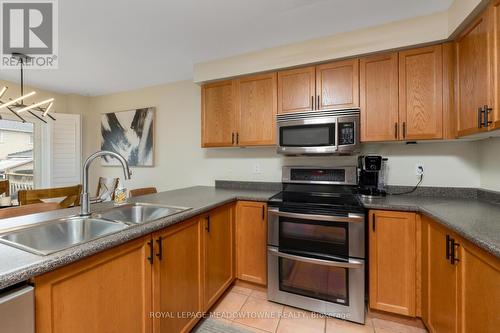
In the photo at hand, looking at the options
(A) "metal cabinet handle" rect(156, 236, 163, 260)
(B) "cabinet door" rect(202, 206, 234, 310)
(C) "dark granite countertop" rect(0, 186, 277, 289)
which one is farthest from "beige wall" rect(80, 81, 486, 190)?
(A) "metal cabinet handle" rect(156, 236, 163, 260)

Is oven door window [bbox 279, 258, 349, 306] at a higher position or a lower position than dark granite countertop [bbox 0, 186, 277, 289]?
lower

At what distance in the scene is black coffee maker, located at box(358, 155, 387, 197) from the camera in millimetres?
1968

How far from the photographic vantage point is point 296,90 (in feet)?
7.22

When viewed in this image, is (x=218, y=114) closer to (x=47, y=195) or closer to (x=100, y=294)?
(x=47, y=195)

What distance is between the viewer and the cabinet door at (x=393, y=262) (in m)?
1.64

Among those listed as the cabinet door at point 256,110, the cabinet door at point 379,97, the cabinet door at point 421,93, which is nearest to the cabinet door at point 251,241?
the cabinet door at point 256,110

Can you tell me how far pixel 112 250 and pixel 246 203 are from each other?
126 centimetres

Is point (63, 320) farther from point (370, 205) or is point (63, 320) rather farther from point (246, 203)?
point (370, 205)

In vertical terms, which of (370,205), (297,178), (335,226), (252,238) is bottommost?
(252,238)

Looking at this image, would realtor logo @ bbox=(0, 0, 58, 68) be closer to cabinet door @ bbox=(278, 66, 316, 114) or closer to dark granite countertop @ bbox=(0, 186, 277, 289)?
dark granite countertop @ bbox=(0, 186, 277, 289)

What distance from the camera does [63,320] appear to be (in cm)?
83

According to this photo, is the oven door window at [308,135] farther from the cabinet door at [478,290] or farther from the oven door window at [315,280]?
the cabinet door at [478,290]

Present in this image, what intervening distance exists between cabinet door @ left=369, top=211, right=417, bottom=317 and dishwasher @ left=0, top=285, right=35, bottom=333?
190 centimetres

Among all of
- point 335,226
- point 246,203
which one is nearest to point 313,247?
point 335,226
